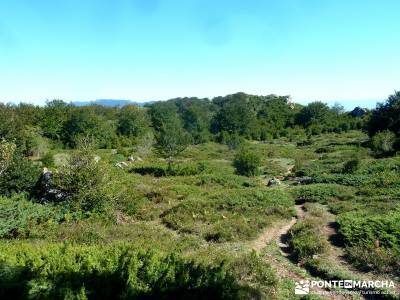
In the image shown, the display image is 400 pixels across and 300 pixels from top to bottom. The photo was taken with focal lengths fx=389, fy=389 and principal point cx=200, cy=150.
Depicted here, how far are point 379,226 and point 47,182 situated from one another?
18.9 metres

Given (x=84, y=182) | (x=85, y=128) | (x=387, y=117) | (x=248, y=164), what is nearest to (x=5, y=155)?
(x=84, y=182)

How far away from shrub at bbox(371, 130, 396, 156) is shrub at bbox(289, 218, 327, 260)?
24934 millimetres

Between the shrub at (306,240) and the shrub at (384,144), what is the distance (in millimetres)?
24934

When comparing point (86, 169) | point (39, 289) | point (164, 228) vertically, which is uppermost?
point (86, 169)

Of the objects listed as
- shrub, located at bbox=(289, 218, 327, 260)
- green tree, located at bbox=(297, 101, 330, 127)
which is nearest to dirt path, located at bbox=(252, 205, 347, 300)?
shrub, located at bbox=(289, 218, 327, 260)

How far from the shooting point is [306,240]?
52.4 feet

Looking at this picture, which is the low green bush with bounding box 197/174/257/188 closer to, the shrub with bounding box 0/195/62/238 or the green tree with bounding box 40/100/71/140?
the shrub with bounding box 0/195/62/238

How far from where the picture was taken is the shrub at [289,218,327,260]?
15141 millimetres

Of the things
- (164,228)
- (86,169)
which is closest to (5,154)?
(86,169)

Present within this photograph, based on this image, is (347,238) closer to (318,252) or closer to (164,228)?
(318,252)

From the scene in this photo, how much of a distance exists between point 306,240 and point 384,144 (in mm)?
28162

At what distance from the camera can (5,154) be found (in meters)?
22.4

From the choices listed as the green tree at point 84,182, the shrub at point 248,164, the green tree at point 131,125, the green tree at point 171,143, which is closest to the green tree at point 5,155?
the green tree at point 84,182

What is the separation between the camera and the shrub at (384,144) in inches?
1558
